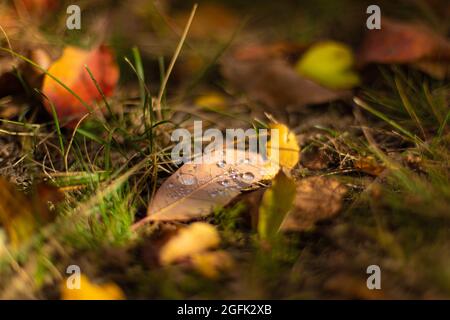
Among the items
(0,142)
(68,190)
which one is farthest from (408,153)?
(0,142)

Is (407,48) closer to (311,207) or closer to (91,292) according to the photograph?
(311,207)

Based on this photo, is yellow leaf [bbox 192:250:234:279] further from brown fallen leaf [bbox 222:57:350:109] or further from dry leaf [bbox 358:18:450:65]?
dry leaf [bbox 358:18:450:65]

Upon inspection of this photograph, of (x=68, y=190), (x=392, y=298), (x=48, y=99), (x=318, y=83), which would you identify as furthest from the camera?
(x=318, y=83)

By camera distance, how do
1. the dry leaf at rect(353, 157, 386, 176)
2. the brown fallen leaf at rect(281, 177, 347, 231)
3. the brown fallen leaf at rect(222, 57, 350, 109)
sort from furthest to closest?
1. the brown fallen leaf at rect(222, 57, 350, 109)
2. the dry leaf at rect(353, 157, 386, 176)
3. the brown fallen leaf at rect(281, 177, 347, 231)

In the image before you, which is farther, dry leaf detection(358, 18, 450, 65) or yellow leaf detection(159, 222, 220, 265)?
dry leaf detection(358, 18, 450, 65)

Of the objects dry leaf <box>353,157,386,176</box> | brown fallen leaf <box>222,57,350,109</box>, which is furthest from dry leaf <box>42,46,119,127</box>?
dry leaf <box>353,157,386,176</box>

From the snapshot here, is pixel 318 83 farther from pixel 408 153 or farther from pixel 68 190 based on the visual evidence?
pixel 68 190

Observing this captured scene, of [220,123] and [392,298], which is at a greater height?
[220,123]
